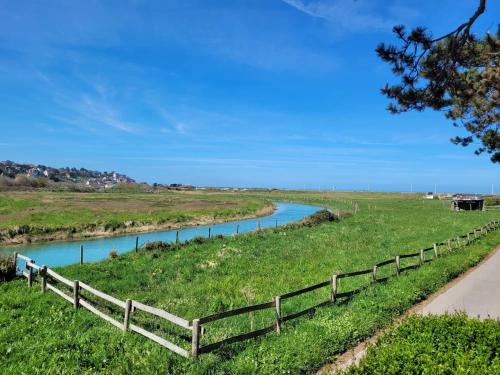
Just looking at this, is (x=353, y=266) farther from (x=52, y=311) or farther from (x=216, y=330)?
(x=52, y=311)

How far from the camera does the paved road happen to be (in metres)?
12.9

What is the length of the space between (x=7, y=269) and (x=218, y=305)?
1080 centimetres

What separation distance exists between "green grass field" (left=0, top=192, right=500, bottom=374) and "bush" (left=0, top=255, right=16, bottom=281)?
4.07 feet

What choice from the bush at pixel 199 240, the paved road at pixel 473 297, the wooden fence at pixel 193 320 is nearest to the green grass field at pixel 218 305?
the wooden fence at pixel 193 320

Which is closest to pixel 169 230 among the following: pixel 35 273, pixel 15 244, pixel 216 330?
pixel 15 244

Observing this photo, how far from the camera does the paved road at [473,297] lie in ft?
42.5

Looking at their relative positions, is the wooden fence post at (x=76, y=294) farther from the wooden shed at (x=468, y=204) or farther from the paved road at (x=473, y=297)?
the wooden shed at (x=468, y=204)

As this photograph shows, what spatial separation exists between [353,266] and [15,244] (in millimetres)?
29251

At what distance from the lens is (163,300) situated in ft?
51.3

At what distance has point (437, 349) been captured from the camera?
7906 mm

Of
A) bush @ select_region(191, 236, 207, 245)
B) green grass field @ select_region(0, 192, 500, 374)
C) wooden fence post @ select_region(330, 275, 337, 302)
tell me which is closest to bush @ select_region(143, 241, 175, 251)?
green grass field @ select_region(0, 192, 500, 374)

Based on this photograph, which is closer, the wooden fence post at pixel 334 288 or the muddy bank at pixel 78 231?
the wooden fence post at pixel 334 288

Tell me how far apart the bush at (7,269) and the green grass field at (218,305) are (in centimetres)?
124

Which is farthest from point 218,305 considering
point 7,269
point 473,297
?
point 7,269
